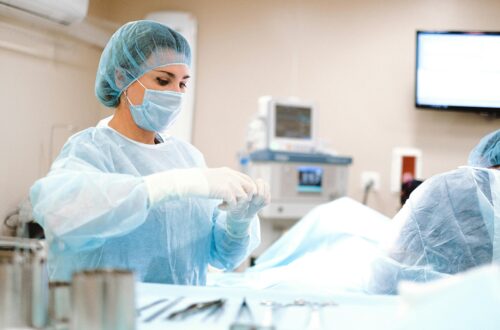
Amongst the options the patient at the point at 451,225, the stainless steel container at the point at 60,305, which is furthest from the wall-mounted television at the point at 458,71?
the stainless steel container at the point at 60,305

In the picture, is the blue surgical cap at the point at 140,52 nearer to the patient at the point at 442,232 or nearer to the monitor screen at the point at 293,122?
the patient at the point at 442,232

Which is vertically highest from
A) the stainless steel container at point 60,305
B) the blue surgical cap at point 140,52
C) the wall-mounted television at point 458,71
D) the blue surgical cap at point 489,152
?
the wall-mounted television at point 458,71

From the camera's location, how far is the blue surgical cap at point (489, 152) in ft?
6.65

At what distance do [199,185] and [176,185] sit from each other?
0.16 ft

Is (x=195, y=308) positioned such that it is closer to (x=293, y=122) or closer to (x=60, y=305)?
(x=60, y=305)

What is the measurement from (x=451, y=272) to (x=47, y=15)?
2.49 metres

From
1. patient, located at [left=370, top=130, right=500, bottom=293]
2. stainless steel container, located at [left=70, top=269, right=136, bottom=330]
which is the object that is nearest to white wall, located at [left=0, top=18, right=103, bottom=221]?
patient, located at [left=370, top=130, right=500, bottom=293]

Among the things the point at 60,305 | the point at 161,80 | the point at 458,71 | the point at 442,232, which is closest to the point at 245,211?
the point at 161,80

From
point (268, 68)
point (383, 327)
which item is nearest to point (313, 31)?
point (268, 68)

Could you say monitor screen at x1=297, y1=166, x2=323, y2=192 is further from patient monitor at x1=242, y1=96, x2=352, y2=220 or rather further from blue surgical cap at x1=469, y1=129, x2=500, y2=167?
blue surgical cap at x1=469, y1=129, x2=500, y2=167

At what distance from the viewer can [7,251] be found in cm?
99

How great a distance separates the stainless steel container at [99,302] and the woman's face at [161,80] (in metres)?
0.80

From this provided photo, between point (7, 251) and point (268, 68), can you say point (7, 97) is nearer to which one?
point (268, 68)

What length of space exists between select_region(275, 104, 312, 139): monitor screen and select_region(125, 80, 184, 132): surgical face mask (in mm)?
1986
